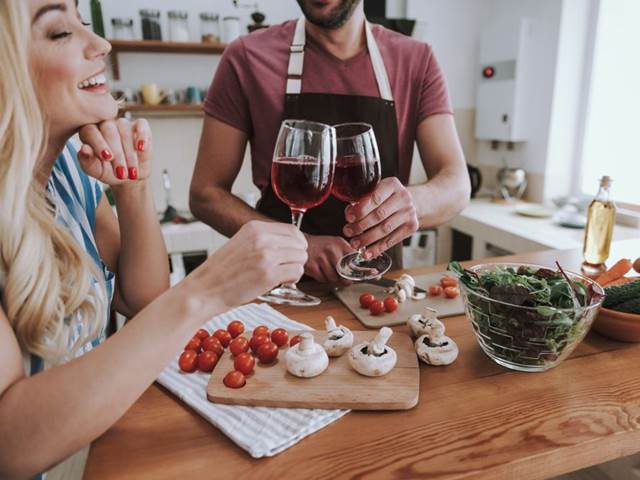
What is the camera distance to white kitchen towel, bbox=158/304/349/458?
62cm

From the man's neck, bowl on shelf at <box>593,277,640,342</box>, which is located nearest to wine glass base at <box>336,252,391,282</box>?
bowl on shelf at <box>593,277,640,342</box>

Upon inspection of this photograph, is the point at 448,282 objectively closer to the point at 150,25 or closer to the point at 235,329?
the point at 235,329

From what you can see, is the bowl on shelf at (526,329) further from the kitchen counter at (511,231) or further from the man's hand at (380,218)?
the kitchen counter at (511,231)

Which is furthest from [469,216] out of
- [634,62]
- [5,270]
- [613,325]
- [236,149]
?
[5,270]

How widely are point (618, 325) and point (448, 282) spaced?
14.6 inches

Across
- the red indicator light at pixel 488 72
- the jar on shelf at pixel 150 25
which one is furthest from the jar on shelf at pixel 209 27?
the red indicator light at pixel 488 72

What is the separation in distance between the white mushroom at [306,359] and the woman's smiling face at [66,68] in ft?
1.78

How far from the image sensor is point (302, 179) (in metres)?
0.85

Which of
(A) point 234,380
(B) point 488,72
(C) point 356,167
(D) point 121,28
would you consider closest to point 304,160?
(C) point 356,167

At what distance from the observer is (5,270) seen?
0.67m

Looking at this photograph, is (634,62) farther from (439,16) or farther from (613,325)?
(613,325)

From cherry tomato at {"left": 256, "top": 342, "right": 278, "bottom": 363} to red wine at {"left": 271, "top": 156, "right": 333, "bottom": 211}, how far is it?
272 mm

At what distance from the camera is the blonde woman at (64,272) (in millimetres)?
569

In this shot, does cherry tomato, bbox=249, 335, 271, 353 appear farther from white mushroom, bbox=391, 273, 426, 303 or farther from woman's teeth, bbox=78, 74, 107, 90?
woman's teeth, bbox=78, 74, 107, 90
